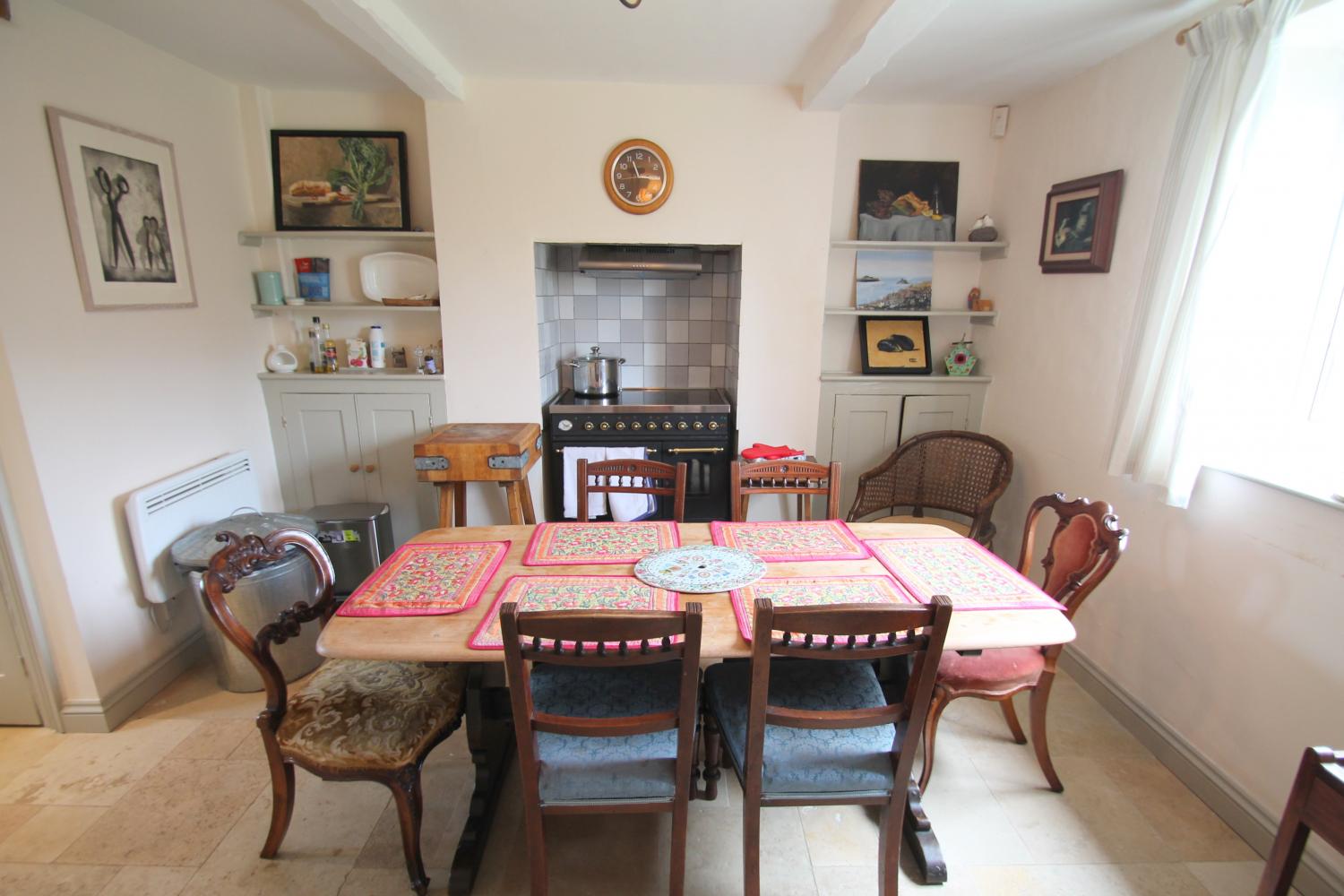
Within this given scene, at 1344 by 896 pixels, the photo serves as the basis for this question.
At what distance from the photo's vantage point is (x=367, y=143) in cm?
294

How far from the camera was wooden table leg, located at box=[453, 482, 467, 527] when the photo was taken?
9.05 feet

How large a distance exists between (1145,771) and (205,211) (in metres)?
4.11

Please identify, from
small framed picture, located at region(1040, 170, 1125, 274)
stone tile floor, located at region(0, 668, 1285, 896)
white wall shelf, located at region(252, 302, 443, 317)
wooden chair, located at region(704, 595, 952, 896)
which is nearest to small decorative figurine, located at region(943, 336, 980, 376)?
small framed picture, located at region(1040, 170, 1125, 274)

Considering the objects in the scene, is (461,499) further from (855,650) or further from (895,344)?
(895,344)

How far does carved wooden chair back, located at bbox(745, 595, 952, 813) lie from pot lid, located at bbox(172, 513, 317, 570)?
1846mm

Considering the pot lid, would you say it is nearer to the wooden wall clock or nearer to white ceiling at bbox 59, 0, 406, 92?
white ceiling at bbox 59, 0, 406, 92

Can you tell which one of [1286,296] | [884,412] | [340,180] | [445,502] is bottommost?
[445,502]

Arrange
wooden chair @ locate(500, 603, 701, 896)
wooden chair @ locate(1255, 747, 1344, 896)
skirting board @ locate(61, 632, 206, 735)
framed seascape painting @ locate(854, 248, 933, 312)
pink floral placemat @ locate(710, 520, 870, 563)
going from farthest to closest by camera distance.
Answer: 1. framed seascape painting @ locate(854, 248, 933, 312)
2. skirting board @ locate(61, 632, 206, 735)
3. pink floral placemat @ locate(710, 520, 870, 563)
4. wooden chair @ locate(500, 603, 701, 896)
5. wooden chair @ locate(1255, 747, 1344, 896)

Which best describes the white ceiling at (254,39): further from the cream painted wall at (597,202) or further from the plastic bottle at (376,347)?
the plastic bottle at (376,347)

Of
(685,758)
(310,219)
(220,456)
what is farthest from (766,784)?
(310,219)

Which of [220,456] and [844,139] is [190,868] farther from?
[844,139]

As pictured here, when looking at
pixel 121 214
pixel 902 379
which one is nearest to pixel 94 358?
pixel 121 214

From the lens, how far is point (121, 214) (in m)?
2.18

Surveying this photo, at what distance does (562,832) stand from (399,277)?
2643 millimetres
